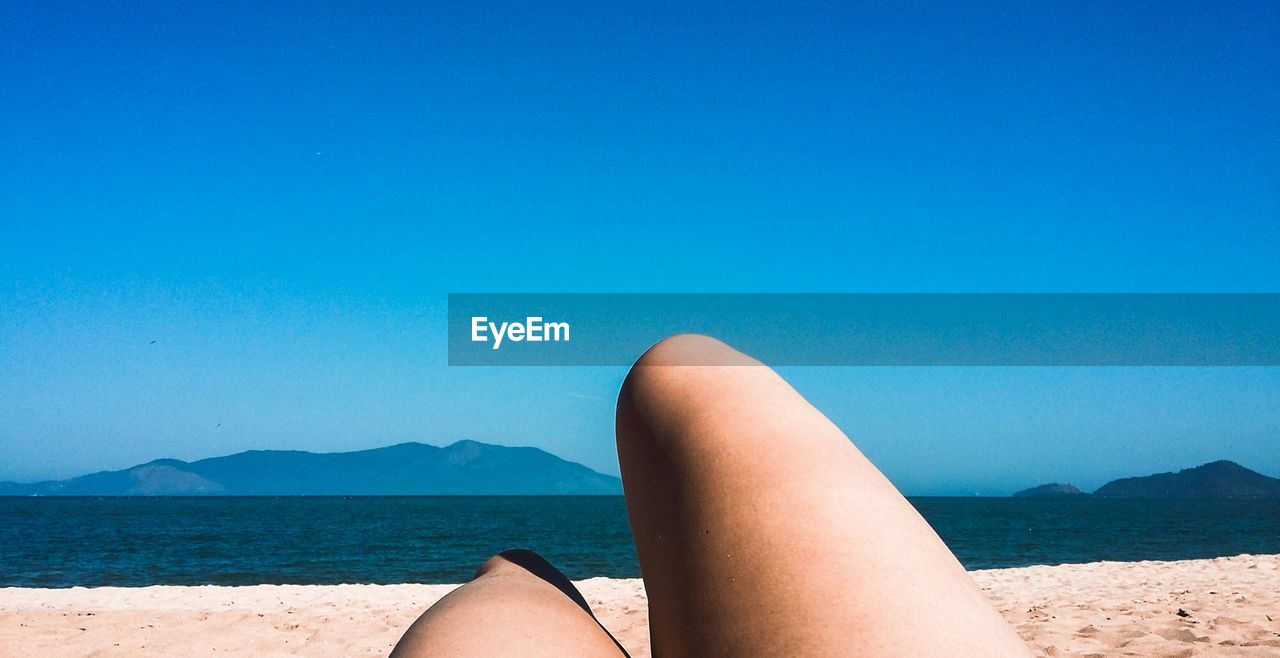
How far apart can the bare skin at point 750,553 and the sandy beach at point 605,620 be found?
4.11 m

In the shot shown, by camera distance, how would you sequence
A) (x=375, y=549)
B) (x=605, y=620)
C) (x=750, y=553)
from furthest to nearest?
1. (x=375, y=549)
2. (x=605, y=620)
3. (x=750, y=553)

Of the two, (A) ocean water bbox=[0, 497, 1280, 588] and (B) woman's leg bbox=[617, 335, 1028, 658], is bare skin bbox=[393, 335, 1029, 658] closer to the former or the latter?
(B) woman's leg bbox=[617, 335, 1028, 658]

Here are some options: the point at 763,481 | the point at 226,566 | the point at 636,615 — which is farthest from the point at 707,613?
the point at 226,566

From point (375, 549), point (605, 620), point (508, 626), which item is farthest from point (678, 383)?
point (375, 549)

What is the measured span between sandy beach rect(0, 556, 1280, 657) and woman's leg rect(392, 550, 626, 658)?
4109 millimetres

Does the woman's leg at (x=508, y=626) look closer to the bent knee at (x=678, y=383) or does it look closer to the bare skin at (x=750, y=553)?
the bare skin at (x=750, y=553)

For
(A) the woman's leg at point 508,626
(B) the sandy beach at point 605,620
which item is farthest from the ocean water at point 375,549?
(A) the woman's leg at point 508,626

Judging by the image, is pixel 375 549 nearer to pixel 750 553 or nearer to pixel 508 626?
pixel 508 626

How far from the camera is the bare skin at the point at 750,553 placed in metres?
1.38

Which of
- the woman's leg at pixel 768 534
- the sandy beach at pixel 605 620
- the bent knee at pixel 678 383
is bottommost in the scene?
the sandy beach at pixel 605 620

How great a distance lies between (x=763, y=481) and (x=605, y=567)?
77.8 feet

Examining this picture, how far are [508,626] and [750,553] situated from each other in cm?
42

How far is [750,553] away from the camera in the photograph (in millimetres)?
1467

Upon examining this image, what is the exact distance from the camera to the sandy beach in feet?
17.7
